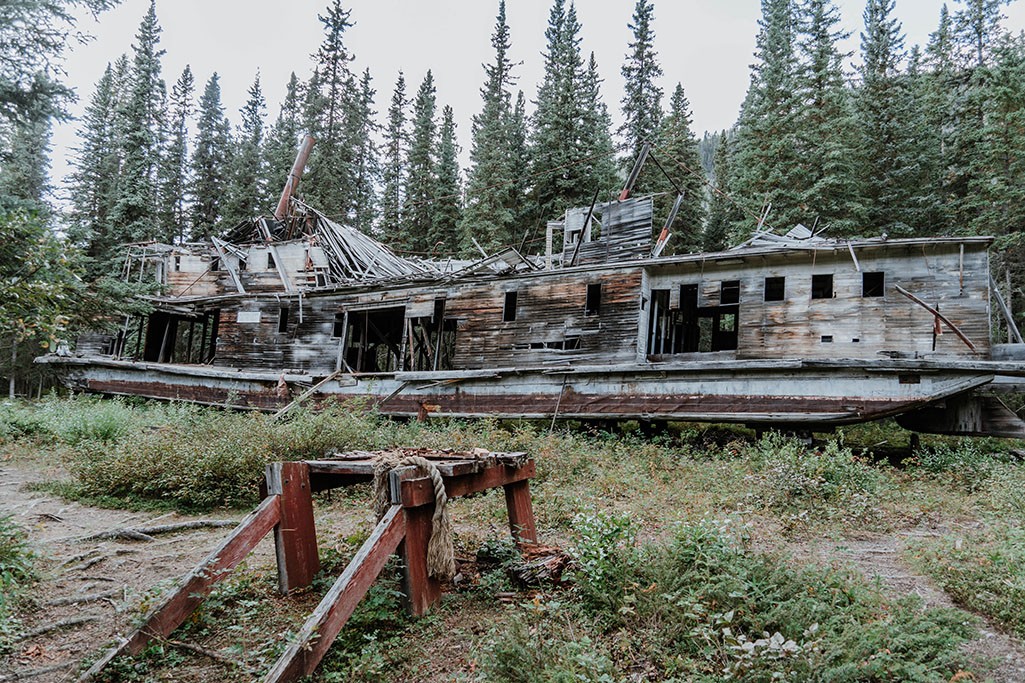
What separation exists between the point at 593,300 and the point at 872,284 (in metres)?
7.38

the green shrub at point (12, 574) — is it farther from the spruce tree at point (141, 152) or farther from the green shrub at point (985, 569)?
the spruce tree at point (141, 152)

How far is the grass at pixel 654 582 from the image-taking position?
3645mm

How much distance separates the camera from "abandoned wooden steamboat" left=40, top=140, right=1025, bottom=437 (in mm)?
12898

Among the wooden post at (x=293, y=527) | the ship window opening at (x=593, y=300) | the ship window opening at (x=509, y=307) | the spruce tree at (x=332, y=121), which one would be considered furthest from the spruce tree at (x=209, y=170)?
the wooden post at (x=293, y=527)

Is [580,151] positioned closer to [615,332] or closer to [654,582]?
[615,332]

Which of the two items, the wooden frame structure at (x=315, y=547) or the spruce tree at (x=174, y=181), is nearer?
the wooden frame structure at (x=315, y=547)

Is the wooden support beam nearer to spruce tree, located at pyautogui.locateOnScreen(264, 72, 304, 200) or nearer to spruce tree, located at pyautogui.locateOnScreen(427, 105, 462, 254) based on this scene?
spruce tree, located at pyautogui.locateOnScreen(427, 105, 462, 254)

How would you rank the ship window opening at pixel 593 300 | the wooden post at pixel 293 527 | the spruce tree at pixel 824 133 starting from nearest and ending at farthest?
the wooden post at pixel 293 527 → the ship window opening at pixel 593 300 → the spruce tree at pixel 824 133

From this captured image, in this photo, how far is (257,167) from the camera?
1480 inches

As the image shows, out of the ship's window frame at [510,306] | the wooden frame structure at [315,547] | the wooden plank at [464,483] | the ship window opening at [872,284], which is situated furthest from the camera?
the ship's window frame at [510,306]

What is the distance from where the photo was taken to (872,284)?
14.4m

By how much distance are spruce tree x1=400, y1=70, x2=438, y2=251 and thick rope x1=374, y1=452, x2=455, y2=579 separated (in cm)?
2998

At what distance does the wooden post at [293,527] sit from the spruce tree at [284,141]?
35.8 m

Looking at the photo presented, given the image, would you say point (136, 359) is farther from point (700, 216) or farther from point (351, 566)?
point (700, 216)
